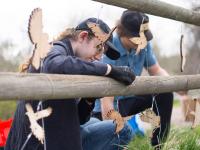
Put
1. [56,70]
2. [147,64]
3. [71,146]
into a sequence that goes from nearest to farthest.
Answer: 1. [56,70]
2. [71,146]
3. [147,64]

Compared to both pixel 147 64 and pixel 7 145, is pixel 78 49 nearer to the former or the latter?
pixel 7 145

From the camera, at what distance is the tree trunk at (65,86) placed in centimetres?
217

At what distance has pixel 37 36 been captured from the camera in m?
2.30

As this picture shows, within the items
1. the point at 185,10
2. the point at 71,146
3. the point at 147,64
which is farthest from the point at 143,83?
the point at 147,64

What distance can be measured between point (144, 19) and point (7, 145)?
140 cm

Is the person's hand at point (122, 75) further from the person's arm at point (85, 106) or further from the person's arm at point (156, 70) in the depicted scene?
the person's arm at point (156, 70)

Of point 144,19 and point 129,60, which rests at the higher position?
point 144,19

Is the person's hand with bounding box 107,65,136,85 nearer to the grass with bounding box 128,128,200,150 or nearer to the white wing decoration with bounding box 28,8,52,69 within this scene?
the white wing decoration with bounding box 28,8,52,69

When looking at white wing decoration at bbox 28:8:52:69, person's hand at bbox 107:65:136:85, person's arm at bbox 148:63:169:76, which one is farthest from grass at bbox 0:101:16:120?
white wing decoration at bbox 28:8:52:69

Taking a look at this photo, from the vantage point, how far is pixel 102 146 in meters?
3.36

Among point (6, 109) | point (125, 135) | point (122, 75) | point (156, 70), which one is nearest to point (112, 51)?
point (122, 75)

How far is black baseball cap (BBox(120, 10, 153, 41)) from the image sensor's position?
3887 mm

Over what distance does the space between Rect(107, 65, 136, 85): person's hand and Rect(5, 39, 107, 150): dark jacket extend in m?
0.05

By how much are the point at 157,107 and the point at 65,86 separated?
1.45 metres
